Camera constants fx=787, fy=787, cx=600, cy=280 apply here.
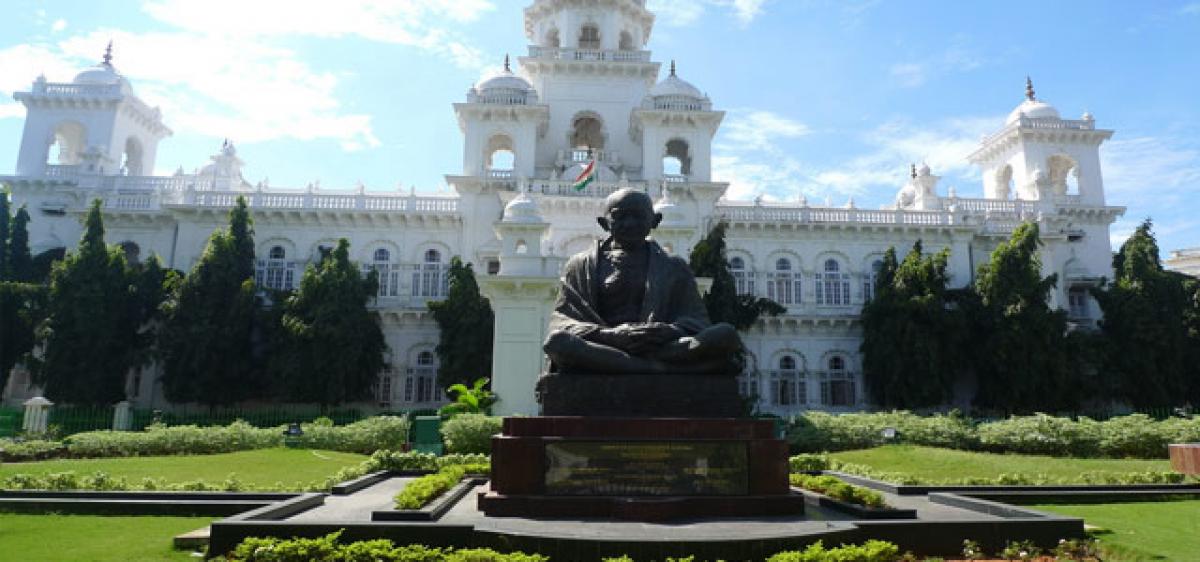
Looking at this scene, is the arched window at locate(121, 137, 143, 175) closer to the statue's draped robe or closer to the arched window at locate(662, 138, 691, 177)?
the arched window at locate(662, 138, 691, 177)

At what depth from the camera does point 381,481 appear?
13039 mm

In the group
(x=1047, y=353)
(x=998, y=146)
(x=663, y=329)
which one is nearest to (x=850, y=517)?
(x=663, y=329)

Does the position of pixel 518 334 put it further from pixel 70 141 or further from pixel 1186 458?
pixel 70 141

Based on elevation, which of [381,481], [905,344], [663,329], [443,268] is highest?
[443,268]

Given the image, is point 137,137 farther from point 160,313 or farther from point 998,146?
point 998,146

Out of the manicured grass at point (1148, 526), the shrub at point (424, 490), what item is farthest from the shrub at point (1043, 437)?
the shrub at point (424, 490)

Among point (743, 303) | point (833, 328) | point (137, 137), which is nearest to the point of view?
point (743, 303)

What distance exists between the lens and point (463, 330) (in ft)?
110

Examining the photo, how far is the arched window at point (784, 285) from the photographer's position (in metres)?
39.7

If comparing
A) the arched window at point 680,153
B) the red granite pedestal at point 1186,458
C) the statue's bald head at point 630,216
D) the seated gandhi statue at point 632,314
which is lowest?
the red granite pedestal at point 1186,458

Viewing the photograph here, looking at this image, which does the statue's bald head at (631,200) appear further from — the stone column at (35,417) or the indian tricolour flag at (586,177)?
the stone column at (35,417)

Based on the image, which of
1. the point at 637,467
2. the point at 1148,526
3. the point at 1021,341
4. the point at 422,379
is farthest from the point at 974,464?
the point at 422,379

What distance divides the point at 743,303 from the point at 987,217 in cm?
1561

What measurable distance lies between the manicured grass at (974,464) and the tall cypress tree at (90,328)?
2945cm
